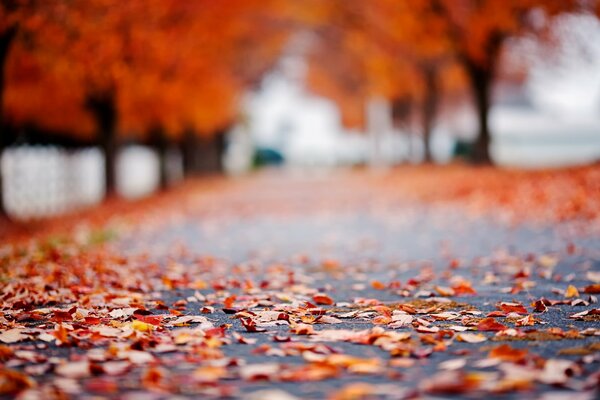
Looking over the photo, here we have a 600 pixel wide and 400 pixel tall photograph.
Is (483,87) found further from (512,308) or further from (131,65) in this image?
(512,308)

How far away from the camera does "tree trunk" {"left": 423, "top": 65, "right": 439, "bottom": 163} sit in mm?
27858

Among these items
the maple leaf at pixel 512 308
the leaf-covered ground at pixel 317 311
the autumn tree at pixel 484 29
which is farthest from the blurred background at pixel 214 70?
the maple leaf at pixel 512 308

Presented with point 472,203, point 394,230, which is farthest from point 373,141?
point 394,230

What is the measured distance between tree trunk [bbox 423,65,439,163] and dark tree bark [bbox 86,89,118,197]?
41.4 ft

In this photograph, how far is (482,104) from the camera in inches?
801

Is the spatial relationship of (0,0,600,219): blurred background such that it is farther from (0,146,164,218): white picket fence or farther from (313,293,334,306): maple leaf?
(313,293,334,306): maple leaf

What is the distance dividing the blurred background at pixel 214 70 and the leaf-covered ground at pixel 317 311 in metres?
4.73

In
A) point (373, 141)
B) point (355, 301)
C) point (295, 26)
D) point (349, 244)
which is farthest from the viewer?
point (373, 141)

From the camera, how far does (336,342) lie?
4172mm

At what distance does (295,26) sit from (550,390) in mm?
27202

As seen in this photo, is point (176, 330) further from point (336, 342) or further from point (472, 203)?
point (472, 203)

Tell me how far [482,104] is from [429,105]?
8.56 m

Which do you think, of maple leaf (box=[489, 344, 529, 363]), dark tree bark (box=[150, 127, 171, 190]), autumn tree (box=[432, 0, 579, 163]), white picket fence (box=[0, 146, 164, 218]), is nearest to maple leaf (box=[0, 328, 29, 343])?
maple leaf (box=[489, 344, 529, 363])

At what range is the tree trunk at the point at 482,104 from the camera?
65.3 feet
